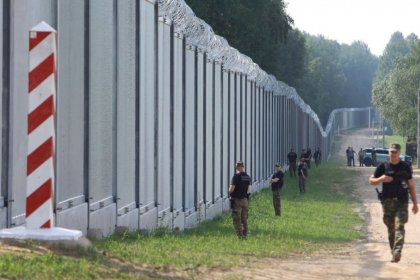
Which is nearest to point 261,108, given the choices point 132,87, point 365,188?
point 365,188

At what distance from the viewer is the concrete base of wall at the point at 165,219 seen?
21.9 metres

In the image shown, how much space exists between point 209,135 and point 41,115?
18.9 metres

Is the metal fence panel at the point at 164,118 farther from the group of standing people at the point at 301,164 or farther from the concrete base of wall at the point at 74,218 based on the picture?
the group of standing people at the point at 301,164

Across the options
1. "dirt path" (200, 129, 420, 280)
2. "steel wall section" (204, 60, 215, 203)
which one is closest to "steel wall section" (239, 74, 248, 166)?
"steel wall section" (204, 60, 215, 203)

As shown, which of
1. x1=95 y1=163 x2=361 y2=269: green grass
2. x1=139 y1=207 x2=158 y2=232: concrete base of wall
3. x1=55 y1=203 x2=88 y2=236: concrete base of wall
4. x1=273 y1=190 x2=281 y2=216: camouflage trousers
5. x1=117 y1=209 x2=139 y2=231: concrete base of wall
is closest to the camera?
x1=95 y1=163 x2=361 y2=269: green grass

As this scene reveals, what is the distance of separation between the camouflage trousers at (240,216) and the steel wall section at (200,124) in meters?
5.54

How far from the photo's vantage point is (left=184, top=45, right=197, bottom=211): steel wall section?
86.1 ft

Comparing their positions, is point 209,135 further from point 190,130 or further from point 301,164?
point 301,164

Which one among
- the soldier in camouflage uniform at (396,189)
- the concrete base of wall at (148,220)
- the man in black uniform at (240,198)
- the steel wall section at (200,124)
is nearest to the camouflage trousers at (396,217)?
the soldier in camouflage uniform at (396,189)

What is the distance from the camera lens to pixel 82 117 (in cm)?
1616

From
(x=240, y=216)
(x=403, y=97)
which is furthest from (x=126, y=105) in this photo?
(x=403, y=97)

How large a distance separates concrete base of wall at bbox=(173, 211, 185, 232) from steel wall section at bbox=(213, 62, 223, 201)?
6.06 m

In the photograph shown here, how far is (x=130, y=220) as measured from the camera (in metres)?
19.1

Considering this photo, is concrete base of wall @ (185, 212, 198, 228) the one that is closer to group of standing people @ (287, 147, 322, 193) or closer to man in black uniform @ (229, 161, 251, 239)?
man in black uniform @ (229, 161, 251, 239)
